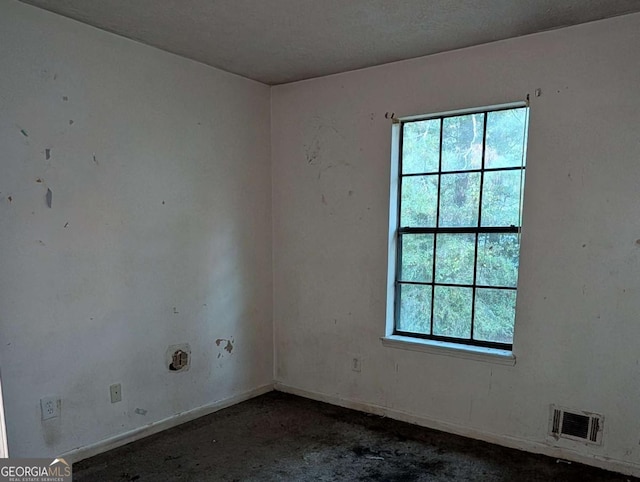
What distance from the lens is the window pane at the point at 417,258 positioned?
3.00 m

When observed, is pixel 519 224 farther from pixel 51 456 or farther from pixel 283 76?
pixel 51 456

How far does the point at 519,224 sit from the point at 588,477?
4.74 feet

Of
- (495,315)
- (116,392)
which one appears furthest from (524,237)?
(116,392)

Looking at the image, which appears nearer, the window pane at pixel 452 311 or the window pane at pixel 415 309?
the window pane at pixel 452 311

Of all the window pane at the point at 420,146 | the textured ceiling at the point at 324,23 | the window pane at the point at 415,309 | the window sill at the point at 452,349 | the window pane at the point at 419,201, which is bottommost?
the window sill at the point at 452,349

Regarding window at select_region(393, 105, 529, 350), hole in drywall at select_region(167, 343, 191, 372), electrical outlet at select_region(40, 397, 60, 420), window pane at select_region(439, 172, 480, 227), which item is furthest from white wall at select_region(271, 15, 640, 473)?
electrical outlet at select_region(40, 397, 60, 420)

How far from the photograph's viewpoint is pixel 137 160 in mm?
2707

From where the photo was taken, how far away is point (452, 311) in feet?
9.57

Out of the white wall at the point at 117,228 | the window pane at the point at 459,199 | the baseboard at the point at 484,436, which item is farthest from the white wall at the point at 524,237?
the white wall at the point at 117,228

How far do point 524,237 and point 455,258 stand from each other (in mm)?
458

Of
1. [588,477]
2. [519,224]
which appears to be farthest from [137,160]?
[588,477]

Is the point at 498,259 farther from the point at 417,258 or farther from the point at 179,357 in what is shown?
the point at 179,357

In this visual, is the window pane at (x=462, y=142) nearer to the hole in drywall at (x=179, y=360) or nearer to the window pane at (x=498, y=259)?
the window pane at (x=498, y=259)

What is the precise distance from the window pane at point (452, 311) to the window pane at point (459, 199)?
1.50 feet
